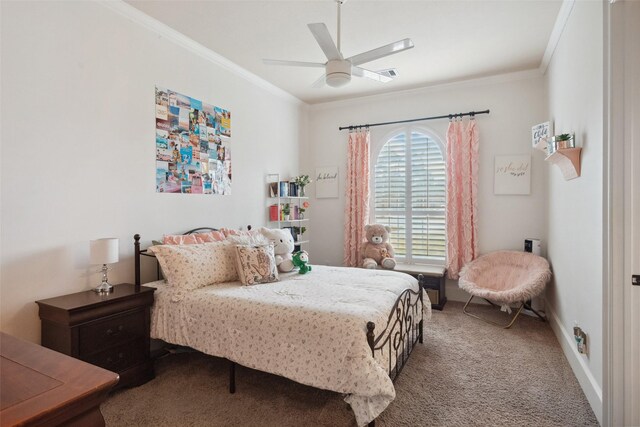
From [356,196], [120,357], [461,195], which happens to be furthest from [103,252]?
[461,195]

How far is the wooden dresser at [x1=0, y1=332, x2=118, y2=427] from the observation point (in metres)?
0.88

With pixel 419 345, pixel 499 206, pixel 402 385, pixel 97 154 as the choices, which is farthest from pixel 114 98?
pixel 499 206

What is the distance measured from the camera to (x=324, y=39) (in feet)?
7.24

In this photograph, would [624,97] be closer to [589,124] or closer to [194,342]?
[589,124]

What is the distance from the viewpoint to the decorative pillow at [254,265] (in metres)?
2.86

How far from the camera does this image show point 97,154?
2.61 m

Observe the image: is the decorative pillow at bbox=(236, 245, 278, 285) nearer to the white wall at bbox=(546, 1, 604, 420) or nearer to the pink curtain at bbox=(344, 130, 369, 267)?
the pink curtain at bbox=(344, 130, 369, 267)

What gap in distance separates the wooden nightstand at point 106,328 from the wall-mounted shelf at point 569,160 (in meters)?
3.32

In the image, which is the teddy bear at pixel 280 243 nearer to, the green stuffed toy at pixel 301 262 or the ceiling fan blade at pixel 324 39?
the green stuffed toy at pixel 301 262

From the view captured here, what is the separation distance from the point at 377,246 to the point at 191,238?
2515 millimetres

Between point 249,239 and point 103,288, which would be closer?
point 103,288

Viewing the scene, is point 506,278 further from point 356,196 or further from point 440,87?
point 440,87

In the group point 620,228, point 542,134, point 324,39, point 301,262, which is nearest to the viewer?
point 620,228

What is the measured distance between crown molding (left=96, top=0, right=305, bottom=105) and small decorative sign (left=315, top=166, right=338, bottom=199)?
143 centimetres
